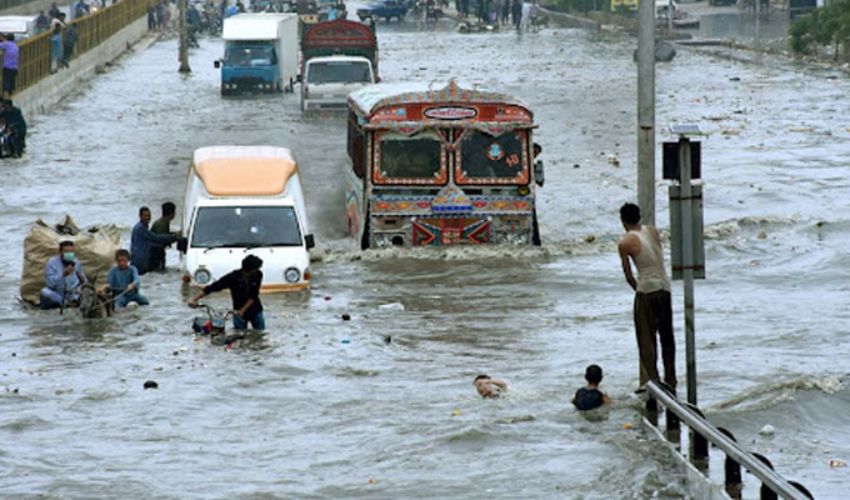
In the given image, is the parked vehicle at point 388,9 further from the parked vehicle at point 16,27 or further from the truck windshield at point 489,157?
the truck windshield at point 489,157

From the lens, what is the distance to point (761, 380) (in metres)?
17.6

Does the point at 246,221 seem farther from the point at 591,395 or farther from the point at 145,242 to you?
the point at 591,395

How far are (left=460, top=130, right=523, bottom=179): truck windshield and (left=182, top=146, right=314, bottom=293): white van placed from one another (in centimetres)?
239

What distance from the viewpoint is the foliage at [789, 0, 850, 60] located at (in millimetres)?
54344

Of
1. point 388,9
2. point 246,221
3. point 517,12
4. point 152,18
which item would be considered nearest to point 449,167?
point 246,221

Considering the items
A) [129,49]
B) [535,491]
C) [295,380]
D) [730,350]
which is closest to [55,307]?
[295,380]

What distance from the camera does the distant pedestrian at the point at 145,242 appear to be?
79.5ft

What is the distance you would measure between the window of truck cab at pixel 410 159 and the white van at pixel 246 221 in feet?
4.04

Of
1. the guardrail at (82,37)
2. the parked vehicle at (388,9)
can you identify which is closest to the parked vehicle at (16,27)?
the guardrail at (82,37)

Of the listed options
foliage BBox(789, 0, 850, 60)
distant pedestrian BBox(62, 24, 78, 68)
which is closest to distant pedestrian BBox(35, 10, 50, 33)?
distant pedestrian BBox(62, 24, 78, 68)

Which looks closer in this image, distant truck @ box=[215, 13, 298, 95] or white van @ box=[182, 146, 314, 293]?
white van @ box=[182, 146, 314, 293]

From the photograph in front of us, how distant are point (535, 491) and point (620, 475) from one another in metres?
0.69

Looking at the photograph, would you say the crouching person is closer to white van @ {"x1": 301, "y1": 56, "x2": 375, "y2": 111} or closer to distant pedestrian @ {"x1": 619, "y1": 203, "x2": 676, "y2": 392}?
distant pedestrian @ {"x1": 619, "y1": 203, "x2": 676, "y2": 392}

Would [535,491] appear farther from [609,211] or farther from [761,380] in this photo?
[609,211]
